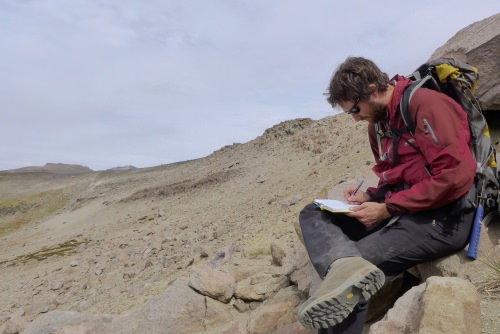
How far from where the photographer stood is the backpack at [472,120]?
3.24 metres

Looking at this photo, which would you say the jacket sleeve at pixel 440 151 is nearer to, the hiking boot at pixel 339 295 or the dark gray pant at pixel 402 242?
the dark gray pant at pixel 402 242

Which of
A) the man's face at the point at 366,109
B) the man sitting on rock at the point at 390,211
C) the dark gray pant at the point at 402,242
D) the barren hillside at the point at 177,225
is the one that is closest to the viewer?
the man sitting on rock at the point at 390,211

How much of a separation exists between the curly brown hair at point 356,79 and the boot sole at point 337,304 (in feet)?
4.66

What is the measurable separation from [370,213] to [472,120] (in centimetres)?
103

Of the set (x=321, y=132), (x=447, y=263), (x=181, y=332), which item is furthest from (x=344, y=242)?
(x=321, y=132)

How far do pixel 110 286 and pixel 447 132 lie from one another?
892 cm

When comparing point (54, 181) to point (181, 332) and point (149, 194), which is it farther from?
point (181, 332)

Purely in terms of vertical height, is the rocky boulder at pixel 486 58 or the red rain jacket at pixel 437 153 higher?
the rocky boulder at pixel 486 58

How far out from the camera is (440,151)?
9.95 ft

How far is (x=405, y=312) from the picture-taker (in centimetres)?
274

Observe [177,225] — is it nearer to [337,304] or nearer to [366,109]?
[366,109]

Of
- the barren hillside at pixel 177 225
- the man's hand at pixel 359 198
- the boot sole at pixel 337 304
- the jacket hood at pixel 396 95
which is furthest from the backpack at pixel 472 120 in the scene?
the barren hillside at pixel 177 225

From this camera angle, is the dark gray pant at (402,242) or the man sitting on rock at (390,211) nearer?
the man sitting on rock at (390,211)

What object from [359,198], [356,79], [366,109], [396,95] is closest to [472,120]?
[396,95]
